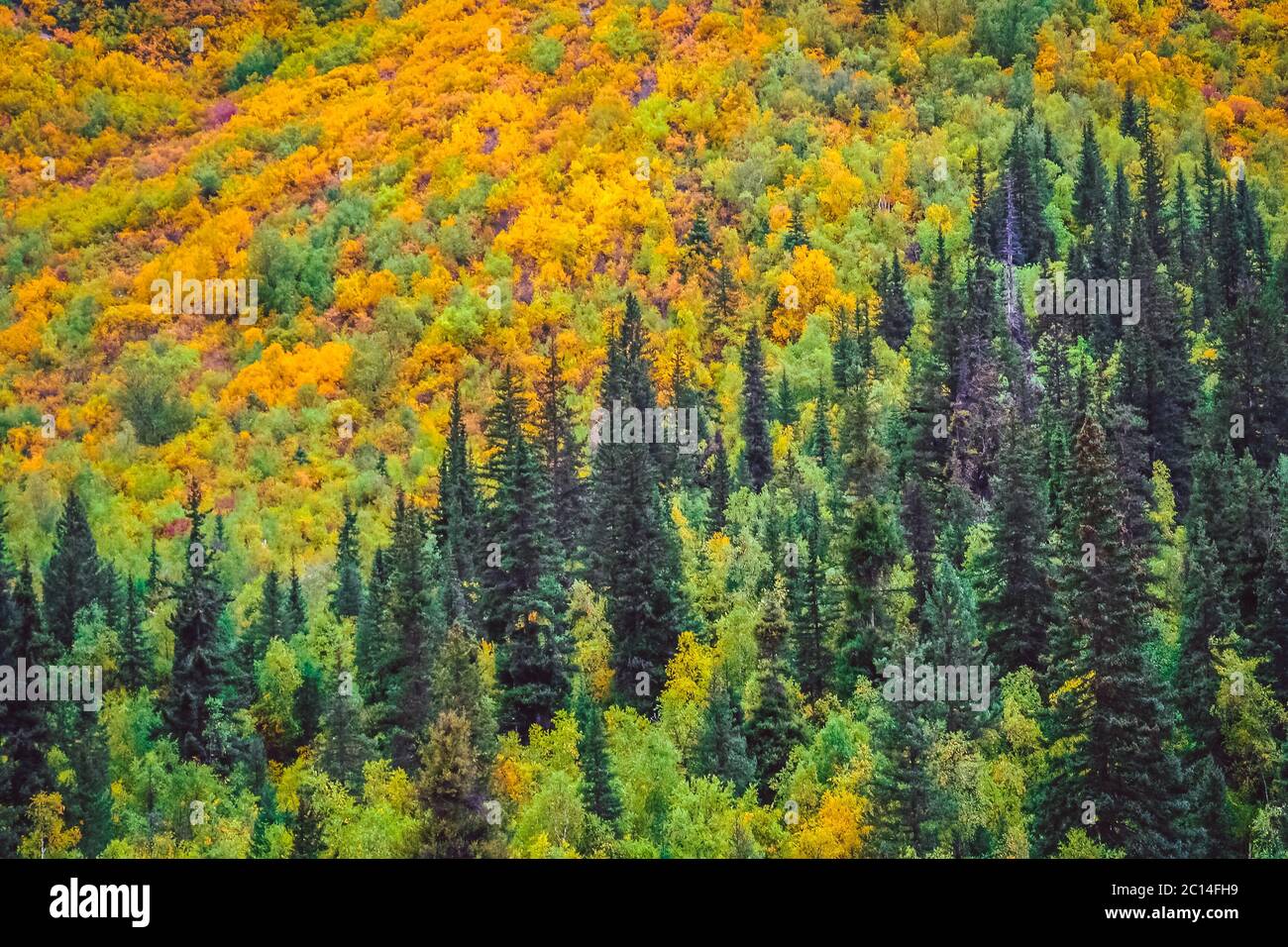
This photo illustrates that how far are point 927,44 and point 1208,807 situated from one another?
134596 millimetres

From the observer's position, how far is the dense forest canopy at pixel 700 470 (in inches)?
1834

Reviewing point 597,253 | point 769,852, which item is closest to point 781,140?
point 597,253

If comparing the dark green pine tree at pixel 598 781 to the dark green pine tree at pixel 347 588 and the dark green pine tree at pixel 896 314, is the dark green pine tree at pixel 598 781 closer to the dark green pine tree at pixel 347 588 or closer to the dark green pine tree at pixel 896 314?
the dark green pine tree at pixel 347 588

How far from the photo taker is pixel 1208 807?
1716 inches

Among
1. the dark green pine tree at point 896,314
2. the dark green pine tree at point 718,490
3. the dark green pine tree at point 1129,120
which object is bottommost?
the dark green pine tree at point 718,490

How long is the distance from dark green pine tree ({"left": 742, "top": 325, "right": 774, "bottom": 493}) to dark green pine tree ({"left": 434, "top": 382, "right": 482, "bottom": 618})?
17.6 meters

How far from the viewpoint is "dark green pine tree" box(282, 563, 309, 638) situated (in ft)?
234

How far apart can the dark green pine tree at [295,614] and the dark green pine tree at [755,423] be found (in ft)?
83.6

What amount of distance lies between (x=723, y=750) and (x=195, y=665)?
24.1 metres

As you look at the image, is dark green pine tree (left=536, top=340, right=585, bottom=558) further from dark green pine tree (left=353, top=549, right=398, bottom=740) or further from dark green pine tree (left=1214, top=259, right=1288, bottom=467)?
dark green pine tree (left=1214, top=259, right=1288, bottom=467)

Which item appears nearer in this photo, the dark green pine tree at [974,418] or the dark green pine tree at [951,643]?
the dark green pine tree at [951,643]

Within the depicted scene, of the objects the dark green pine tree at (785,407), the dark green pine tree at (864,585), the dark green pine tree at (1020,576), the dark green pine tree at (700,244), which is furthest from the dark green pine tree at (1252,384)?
the dark green pine tree at (700,244)

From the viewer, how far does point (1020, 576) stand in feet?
173

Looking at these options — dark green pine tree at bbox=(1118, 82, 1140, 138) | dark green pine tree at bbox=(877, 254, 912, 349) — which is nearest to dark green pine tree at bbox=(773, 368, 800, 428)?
dark green pine tree at bbox=(877, 254, 912, 349)
